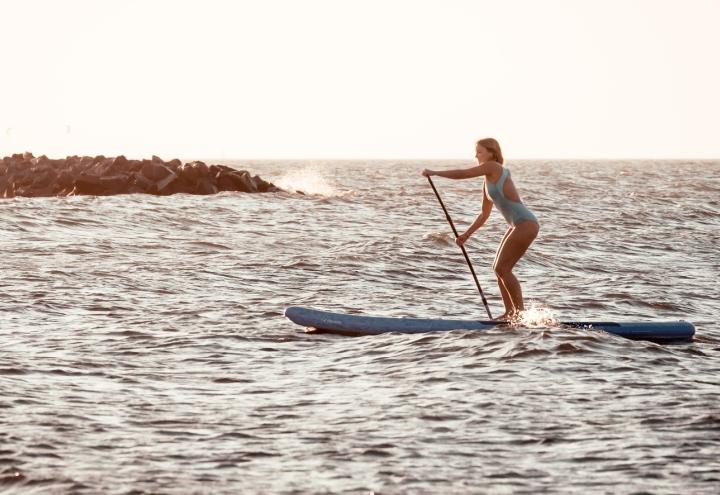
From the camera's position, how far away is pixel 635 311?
16703 mm

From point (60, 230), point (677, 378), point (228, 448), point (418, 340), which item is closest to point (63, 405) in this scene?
point (228, 448)

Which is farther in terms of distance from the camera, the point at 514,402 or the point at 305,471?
the point at 514,402

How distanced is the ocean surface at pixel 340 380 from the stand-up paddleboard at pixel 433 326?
0.22 metres

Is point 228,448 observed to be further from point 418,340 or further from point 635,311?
point 635,311

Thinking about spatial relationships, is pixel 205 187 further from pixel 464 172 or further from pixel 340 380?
pixel 340 380

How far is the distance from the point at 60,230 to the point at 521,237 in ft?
62.1

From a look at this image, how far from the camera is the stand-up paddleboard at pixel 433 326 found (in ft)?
43.5

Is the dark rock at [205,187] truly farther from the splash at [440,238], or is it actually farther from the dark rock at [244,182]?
the splash at [440,238]

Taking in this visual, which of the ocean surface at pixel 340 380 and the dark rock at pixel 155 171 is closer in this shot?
the ocean surface at pixel 340 380

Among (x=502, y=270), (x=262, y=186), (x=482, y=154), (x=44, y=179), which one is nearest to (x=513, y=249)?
(x=502, y=270)

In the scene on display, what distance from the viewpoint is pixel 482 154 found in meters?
13.1

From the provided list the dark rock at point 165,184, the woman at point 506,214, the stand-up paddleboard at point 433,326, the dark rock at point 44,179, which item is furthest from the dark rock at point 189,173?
the woman at point 506,214

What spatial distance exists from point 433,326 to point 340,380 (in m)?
2.84

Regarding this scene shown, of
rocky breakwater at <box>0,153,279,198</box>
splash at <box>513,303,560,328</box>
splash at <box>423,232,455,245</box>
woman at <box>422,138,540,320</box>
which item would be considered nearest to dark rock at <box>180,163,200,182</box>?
rocky breakwater at <box>0,153,279,198</box>
